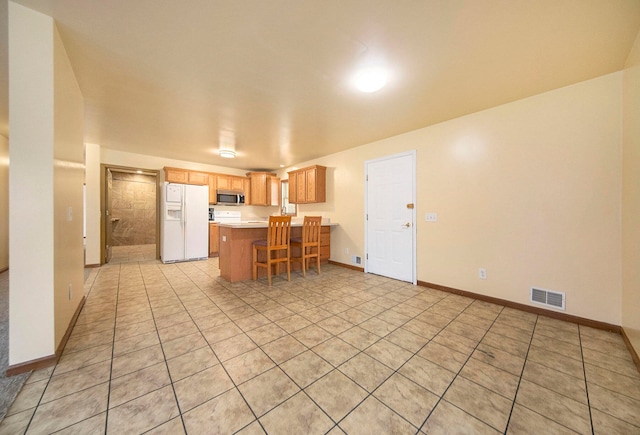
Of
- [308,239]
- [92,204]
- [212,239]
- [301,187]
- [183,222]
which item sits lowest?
[212,239]

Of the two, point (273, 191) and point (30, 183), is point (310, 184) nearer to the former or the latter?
point (273, 191)

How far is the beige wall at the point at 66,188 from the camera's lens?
5.48 ft

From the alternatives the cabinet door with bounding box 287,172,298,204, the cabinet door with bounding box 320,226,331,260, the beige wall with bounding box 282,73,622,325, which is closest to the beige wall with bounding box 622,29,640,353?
the beige wall with bounding box 282,73,622,325

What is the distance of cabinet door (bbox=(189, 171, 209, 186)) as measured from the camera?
17.9 feet

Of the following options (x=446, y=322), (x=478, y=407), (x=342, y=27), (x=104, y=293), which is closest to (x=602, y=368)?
(x=446, y=322)

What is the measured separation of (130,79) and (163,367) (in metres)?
2.66

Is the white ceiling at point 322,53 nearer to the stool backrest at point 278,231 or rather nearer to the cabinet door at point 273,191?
the stool backrest at point 278,231

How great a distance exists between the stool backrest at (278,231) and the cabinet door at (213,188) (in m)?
3.23

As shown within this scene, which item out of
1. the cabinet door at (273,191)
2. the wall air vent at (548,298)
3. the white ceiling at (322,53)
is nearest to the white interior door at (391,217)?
the white ceiling at (322,53)

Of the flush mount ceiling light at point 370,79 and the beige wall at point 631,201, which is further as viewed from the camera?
the flush mount ceiling light at point 370,79

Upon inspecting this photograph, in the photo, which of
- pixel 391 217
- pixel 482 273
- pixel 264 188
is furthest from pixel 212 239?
pixel 482 273

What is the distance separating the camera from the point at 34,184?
1.52 metres

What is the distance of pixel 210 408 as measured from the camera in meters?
1.23

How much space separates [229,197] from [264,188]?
99 centimetres
